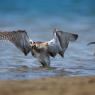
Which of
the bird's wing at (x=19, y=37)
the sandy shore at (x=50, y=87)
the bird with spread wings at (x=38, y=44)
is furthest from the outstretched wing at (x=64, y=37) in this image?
the sandy shore at (x=50, y=87)

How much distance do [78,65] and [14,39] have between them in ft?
5.90

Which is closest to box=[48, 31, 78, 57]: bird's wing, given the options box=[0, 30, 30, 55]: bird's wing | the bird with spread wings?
the bird with spread wings

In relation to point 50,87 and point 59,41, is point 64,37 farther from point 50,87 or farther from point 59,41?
point 50,87

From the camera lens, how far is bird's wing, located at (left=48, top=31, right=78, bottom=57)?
39.8 feet

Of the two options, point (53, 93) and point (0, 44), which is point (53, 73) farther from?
point (0, 44)

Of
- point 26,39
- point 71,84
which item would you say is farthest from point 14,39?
point 71,84

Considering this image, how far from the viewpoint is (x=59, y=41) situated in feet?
40.4

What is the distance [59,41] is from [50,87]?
6.73 m

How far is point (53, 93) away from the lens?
5.25 metres

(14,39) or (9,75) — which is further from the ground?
(14,39)

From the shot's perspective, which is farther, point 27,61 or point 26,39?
point 27,61

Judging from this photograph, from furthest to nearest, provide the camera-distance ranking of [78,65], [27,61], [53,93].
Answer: [27,61] < [78,65] < [53,93]

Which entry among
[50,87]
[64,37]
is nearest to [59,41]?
[64,37]

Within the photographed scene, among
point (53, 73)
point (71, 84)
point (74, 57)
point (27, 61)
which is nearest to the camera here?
point (71, 84)
